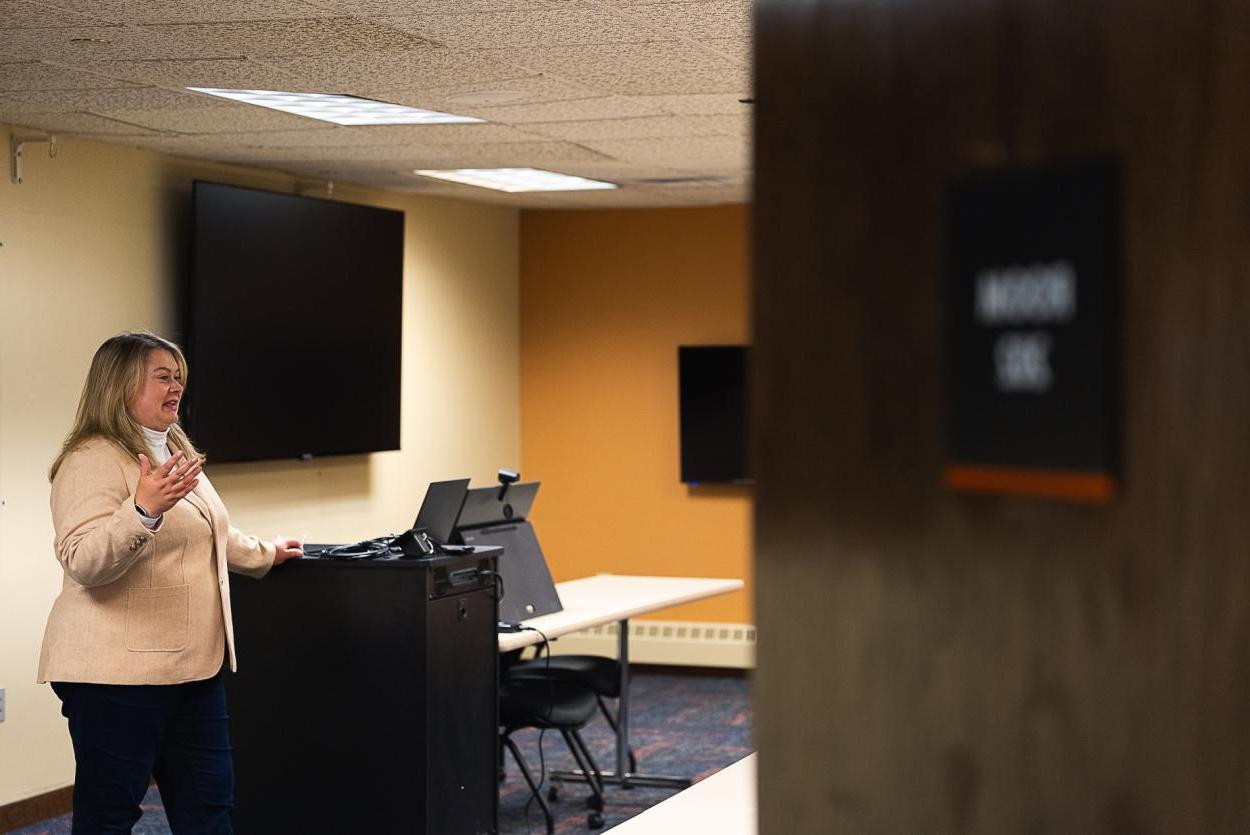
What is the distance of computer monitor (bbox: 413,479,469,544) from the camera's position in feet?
15.9

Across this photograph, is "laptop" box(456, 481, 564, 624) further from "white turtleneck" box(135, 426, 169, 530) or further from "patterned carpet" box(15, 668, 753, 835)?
"white turtleneck" box(135, 426, 169, 530)

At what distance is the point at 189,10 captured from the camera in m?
3.48

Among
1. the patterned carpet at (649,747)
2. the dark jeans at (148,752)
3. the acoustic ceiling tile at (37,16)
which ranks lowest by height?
the patterned carpet at (649,747)

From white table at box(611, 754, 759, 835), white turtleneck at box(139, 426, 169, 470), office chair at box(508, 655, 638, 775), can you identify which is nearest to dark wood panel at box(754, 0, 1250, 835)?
white table at box(611, 754, 759, 835)

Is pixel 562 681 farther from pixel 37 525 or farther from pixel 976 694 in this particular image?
pixel 976 694

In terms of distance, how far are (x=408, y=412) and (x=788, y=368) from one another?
6.76 m

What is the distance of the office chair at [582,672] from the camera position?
5.55m

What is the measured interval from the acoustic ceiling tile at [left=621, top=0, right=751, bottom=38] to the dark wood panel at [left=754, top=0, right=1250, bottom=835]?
100 inches

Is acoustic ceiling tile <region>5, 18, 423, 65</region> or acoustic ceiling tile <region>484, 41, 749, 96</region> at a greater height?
acoustic ceiling tile <region>484, 41, 749, 96</region>

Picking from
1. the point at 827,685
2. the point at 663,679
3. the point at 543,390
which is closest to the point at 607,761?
the point at 663,679

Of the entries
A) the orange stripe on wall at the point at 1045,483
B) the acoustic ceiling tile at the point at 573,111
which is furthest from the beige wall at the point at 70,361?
the orange stripe on wall at the point at 1045,483

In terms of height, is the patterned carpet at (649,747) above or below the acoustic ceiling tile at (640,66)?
below

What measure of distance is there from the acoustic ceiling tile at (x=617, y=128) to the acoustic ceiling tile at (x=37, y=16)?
6.40 feet

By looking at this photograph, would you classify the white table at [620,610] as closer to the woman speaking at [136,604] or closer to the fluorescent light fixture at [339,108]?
the woman speaking at [136,604]
